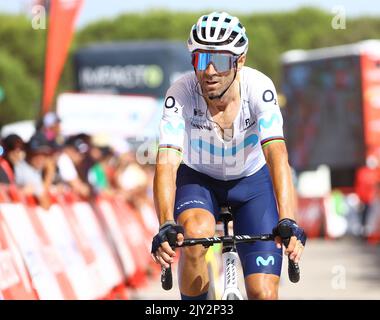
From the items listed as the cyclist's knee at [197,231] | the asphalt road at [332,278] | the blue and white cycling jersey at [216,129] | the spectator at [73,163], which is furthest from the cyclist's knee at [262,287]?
the spectator at [73,163]

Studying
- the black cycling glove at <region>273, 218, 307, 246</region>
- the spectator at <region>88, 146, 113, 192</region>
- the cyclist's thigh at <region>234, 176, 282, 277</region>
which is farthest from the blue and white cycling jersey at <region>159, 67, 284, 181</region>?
the spectator at <region>88, 146, 113, 192</region>

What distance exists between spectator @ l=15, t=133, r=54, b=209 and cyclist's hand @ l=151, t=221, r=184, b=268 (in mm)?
4900

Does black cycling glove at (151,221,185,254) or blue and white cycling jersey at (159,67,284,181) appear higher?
blue and white cycling jersey at (159,67,284,181)

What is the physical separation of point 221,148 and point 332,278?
8.57 m

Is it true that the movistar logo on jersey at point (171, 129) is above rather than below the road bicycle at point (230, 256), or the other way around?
above

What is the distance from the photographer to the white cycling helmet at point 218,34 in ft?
19.7

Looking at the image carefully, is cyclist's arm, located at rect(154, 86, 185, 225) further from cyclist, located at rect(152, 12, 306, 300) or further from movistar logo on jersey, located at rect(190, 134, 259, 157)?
movistar logo on jersey, located at rect(190, 134, 259, 157)

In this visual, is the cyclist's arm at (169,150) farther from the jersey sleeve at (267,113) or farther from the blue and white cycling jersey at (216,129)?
the jersey sleeve at (267,113)

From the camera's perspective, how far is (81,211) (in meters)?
11.8

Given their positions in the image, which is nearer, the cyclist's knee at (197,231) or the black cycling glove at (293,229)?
the black cycling glove at (293,229)

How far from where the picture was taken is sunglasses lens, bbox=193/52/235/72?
6.02 metres

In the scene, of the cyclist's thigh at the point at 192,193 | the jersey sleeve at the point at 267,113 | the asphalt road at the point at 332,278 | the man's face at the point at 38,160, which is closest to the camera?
the jersey sleeve at the point at 267,113

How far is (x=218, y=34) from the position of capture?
19.7ft

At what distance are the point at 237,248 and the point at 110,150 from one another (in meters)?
9.52
